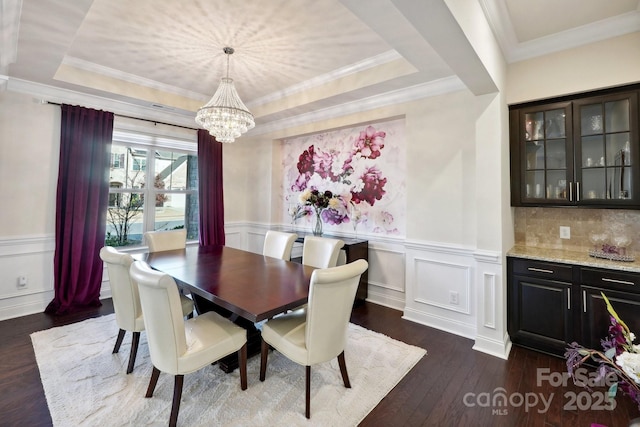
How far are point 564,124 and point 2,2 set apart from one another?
4.35 meters

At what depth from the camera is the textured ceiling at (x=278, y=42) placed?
2.00 m

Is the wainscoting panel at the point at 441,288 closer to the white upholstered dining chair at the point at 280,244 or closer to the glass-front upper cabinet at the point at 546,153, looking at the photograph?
the glass-front upper cabinet at the point at 546,153

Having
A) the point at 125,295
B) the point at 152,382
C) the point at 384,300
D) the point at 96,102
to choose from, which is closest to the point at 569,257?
the point at 384,300

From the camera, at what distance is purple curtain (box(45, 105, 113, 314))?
131 inches

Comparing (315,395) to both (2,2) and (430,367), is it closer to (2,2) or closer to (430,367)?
(430,367)

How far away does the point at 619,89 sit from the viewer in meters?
2.40

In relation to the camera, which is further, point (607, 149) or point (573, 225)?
point (573, 225)

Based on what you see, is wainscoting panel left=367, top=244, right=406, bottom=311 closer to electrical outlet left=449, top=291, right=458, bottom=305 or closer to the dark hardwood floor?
electrical outlet left=449, top=291, right=458, bottom=305

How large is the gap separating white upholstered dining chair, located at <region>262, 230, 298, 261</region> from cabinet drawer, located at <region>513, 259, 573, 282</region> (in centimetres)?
217

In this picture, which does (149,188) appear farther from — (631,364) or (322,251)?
(631,364)

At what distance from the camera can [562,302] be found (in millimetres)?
2428

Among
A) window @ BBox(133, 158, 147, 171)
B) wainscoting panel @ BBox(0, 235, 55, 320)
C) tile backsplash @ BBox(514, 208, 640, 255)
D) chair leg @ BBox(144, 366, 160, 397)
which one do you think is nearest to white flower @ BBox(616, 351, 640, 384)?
chair leg @ BBox(144, 366, 160, 397)

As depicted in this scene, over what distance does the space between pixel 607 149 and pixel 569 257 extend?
985 millimetres

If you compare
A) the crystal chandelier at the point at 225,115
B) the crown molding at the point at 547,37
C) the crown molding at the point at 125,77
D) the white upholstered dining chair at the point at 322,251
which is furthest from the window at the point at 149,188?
the crown molding at the point at 547,37
